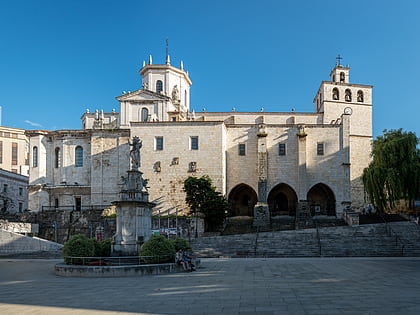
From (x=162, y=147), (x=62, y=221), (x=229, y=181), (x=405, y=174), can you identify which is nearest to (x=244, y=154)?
(x=229, y=181)

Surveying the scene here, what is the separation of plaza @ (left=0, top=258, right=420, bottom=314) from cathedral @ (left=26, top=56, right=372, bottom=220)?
24.9 meters

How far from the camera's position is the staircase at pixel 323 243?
1102 inches

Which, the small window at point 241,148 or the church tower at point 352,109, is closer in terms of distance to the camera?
the small window at point 241,148

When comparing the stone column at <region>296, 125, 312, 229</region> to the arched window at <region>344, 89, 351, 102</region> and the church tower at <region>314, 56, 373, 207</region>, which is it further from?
the arched window at <region>344, 89, 351, 102</region>

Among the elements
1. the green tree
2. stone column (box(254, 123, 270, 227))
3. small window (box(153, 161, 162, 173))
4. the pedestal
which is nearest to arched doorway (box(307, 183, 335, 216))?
stone column (box(254, 123, 270, 227))

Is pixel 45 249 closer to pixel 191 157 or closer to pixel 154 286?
pixel 191 157

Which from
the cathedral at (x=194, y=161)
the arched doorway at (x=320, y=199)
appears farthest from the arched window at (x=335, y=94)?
the arched doorway at (x=320, y=199)

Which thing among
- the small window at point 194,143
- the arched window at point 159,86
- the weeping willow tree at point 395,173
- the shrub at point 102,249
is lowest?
the shrub at point 102,249

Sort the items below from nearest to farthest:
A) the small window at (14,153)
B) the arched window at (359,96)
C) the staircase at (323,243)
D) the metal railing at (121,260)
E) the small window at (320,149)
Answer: the metal railing at (121,260) → the staircase at (323,243) → the small window at (320,149) → the arched window at (359,96) → the small window at (14,153)

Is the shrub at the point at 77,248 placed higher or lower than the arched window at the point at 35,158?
lower

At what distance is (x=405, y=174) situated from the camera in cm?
3481

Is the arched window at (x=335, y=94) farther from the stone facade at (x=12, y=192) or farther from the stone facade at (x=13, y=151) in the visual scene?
the stone facade at (x=13, y=151)

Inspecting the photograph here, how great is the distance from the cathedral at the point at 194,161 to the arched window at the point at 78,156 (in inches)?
4.1

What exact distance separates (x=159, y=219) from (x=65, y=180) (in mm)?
14334
